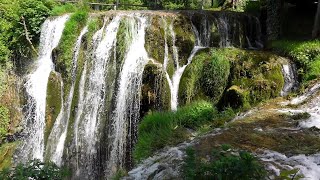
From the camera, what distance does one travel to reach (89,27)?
1259 centimetres

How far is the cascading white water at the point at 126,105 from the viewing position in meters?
10.2

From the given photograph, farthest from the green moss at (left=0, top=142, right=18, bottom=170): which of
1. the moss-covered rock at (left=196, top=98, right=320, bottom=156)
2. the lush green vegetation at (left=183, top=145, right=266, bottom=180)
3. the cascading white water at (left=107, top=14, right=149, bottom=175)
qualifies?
the lush green vegetation at (left=183, top=145, right=266, bottom=180)

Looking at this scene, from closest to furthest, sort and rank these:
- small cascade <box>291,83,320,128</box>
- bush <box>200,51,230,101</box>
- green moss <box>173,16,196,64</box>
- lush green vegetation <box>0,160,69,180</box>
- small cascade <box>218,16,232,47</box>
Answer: lush green vegetation <box>0,160,69,180</box>, small cascade <box>291,83,320,128</box>, bush <box>200,51,230,101</box>, green moss <box>173,16,196,64</box>, small cascade <box>218,16,232,47</box>

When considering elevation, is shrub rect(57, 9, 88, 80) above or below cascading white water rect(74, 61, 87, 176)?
above

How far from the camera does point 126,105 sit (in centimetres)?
1057

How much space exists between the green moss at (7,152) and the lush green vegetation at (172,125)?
635cm

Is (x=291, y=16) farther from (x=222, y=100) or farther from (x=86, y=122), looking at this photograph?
(x=86, y=122)

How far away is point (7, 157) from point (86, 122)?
10.8 ft

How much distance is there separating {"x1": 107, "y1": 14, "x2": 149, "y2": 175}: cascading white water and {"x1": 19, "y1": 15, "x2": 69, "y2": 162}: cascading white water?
9.55 feet

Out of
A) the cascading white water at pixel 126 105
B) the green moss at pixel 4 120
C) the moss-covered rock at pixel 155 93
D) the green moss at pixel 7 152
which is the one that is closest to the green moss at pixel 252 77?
the moss-covered rock at pixel 155 93

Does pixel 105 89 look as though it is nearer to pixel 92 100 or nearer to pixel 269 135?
pixel 92 100

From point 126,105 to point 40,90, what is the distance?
376 centimetres

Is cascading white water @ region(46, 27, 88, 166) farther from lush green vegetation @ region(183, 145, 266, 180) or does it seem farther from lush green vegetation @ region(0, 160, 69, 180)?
lush green vegetation @ region(183, 145, 266, 180)

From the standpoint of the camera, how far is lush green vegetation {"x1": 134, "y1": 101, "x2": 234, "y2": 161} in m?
6.62
